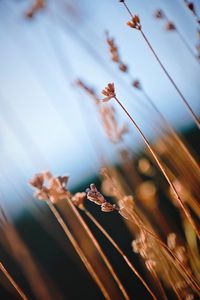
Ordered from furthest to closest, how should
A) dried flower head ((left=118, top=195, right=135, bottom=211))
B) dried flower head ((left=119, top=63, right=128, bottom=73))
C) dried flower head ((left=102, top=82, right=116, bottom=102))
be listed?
1. dried flower head ((left=119, top=63, right=128, bottom=73))
2. dried flower head ((left=118, top=195, right=135, bottom=211))
3. dried flower head ((left=102, top=82, right=116, bottom=102))

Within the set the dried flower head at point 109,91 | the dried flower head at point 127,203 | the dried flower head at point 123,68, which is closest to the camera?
the dried flower head at point 109,91

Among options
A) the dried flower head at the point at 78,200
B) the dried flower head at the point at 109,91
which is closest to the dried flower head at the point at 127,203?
the dried flower head at the point at 78,200

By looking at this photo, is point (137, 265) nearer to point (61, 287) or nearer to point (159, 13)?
point (61, 287)

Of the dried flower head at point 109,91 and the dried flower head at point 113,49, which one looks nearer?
the dried flower head at point 109,91

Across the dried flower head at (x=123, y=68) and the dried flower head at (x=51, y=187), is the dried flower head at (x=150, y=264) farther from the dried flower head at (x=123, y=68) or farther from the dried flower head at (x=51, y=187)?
the dried flower head at (x=123, y=68)

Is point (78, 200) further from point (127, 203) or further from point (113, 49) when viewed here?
point (113, 49)

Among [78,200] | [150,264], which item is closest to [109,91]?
Result: [78,200]

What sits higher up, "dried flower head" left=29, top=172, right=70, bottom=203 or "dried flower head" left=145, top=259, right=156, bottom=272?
"dried flower head" left=29, top=172, right=70, bottom=203

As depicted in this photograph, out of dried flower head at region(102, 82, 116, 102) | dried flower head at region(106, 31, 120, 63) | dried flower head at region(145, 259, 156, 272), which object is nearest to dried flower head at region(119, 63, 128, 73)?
dried flower head at region(106, 31, 120, 63)

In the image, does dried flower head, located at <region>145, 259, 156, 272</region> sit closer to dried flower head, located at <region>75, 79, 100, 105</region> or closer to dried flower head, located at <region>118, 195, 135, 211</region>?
dried flower head, located at <region>118, 195, 135, 211</region>

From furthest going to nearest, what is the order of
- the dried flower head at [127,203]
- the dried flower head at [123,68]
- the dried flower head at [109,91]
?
the dried flower head at [123,68] → the dried flower head at [127,203] → the dried flower head at [109,91]
